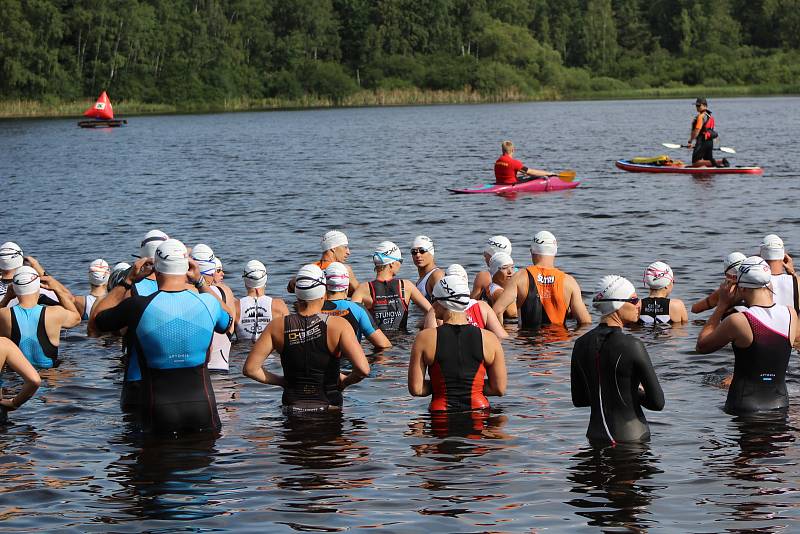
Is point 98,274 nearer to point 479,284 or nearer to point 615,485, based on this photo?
point 479,284

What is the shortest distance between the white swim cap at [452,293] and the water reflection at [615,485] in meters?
2.03

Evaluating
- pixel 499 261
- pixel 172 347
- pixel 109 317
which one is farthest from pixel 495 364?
pixel 499 261

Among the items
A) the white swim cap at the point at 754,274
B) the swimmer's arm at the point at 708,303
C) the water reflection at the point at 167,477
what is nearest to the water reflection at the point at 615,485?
the white swim cap at the point at 754,274

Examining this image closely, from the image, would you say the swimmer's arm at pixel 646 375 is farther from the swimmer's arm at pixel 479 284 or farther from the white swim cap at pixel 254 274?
the swimmer's arm at pixel 479 284

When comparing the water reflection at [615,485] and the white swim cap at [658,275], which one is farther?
the white swim cap at [658,275]

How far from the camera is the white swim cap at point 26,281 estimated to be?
14.2m

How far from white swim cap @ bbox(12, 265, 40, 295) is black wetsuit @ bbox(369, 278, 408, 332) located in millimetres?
5131

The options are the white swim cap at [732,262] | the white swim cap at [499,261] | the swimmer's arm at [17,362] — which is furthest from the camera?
the white swim cap at [499,261]

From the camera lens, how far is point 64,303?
53.4ft

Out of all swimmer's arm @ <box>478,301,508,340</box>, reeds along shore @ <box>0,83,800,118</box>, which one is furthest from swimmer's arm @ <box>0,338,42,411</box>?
reeds along shore @ <box>0,83,800,118</box>

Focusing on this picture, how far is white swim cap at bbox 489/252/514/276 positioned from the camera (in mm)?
17250

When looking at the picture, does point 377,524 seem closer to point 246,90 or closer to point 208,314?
point 208,314

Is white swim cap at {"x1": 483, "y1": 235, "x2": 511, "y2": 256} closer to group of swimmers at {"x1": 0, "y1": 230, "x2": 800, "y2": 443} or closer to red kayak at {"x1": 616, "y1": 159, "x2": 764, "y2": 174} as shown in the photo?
group of swimmers at {"x1": 0, "y1": 230, "x2": 800, "y2": 443}

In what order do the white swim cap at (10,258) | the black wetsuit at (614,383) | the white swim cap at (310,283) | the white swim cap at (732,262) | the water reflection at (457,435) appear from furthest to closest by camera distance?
the white swim cap at (10,258) < the white swim cap at (732,262) < the water reflection at (457,435) < the white swim cap at (310,283) < the black wetsuit at (614,383)
